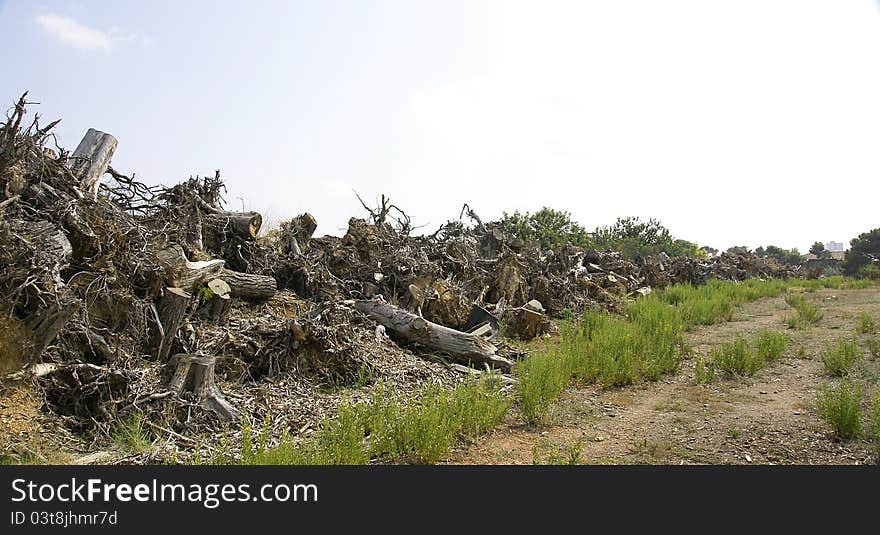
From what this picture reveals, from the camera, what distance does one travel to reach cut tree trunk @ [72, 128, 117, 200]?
5.68 meters

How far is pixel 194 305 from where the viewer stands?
211 inches

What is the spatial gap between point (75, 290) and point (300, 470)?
2.70m

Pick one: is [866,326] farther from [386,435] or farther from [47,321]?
[47,321]

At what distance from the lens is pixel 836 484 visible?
309 centimetres

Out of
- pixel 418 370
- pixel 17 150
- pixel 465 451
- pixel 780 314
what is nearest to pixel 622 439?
pixel 465 451

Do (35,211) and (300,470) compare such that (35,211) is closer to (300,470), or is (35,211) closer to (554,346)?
(300,470)

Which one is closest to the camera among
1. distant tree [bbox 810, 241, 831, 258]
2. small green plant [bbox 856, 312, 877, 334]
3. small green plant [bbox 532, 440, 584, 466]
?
small green plant [bbox 532, 440, 584, 466]

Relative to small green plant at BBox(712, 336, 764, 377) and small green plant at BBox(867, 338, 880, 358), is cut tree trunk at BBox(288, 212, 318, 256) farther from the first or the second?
small green plant at BBox(867, 338, 880, 358)

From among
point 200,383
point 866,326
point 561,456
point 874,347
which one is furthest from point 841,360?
point 200,383

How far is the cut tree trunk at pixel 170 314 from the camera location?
15.9 ft

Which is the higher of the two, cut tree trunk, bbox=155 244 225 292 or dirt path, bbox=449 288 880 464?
dirt path, bbox=449 288 880 464

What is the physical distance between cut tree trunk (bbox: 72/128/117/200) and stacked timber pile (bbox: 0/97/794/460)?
1cm

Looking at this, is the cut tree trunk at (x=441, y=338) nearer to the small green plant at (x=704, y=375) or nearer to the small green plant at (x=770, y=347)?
the small green plant at (x=704, y=375)

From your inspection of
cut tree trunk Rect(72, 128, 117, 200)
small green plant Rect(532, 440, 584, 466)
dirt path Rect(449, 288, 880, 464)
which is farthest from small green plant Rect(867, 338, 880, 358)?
cut tree trunk Rect(72, 128, 117, 200)
